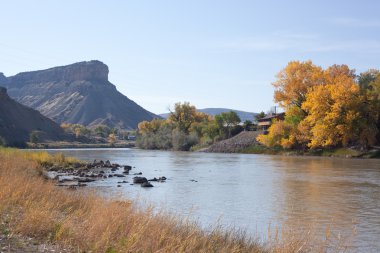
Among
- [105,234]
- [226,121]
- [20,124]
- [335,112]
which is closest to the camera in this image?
[105,234]

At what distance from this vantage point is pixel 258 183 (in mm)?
33875

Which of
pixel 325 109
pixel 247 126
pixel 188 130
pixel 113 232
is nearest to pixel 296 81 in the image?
pixel 325 109

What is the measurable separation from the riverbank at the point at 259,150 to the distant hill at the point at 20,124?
240ft

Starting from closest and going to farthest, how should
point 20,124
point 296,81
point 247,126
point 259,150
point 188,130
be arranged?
point 296,81, point 259,150, point 247,126, point 188,130, point 20,124

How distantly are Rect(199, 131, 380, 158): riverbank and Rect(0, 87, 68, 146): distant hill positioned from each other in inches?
2874

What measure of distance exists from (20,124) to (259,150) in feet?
372

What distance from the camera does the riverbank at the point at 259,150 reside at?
7100 cm

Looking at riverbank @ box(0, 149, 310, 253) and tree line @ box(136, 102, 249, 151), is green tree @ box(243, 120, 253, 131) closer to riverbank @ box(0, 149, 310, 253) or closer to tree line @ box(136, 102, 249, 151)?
tree line @ box(136, 102, 249, 151)

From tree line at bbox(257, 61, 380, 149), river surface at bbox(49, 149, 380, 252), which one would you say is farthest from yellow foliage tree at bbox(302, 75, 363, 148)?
river surface at bbox(49, 149, 380, 252)

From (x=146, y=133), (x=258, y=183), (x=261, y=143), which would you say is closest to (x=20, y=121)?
(x=146, y=133)

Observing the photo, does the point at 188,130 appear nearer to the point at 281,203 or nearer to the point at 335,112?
the point at 335,112

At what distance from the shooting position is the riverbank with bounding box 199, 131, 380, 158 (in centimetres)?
7100

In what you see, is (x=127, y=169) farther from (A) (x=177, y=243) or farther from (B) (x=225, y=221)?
(A) (x=177, y=243)

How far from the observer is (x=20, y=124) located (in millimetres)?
175000
